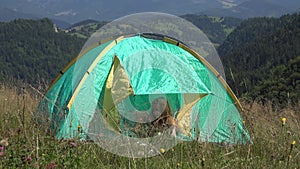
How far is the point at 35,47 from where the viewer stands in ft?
448

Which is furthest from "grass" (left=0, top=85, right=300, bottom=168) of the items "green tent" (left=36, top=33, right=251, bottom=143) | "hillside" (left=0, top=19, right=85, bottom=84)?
"hillside" (left=0, top=19, right=85, bottom=84)

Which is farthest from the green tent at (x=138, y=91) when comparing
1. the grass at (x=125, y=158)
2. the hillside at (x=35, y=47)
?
the hillside at (x=35, y=47)

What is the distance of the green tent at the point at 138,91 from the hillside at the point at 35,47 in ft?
342

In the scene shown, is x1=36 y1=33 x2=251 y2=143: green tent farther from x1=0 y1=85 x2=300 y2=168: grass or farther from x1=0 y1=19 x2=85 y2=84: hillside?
x1=0 y1=19 x2=85 y2=84: hillside

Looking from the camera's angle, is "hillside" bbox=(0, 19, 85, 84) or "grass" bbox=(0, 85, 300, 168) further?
"hillside" bbox=(0, 19, 85, 84)

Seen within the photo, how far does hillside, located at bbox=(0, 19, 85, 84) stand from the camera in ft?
393

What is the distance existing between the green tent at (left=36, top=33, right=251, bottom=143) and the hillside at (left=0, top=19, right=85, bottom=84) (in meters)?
104

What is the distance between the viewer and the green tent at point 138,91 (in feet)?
19.2

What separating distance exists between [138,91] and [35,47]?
136 meters

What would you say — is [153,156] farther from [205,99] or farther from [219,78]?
[219,78]

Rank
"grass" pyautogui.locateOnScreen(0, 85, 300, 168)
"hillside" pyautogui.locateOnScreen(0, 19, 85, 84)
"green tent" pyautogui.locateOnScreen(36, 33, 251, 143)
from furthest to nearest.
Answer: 1. "hillside" pyautogui.locateOnScreen(0, 19, 85, 84)
2. "green tent" pyautogui.locateOnScreen(36, 33, 251, 143)
3. "grass" pyautogui.locateOnScreen(0, 85, 300, 168)

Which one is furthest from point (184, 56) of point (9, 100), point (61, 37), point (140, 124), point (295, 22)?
point (61, 37)

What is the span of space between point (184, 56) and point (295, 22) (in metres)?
98.3

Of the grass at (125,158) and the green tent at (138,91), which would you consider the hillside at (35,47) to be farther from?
the grass at (125,158)
